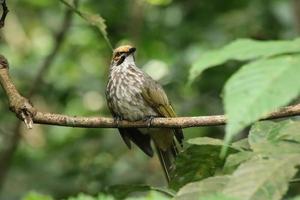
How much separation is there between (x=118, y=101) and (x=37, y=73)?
63.8 inches

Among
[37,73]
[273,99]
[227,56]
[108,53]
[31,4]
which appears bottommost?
[273,99]

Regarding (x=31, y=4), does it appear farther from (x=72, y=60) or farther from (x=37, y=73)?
(x=37, y=73)

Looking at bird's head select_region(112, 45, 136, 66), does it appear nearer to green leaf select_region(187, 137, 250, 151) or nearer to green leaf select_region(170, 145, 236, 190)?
green leaf select_region(170, 145, 236, 190)

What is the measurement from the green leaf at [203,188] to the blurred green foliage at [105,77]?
381cm

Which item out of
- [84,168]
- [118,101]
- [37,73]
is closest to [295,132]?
[118,101]

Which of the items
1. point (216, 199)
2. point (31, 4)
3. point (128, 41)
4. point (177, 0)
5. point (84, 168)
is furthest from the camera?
point (31, 4)

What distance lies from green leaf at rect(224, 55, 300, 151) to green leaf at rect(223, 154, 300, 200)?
269 mm

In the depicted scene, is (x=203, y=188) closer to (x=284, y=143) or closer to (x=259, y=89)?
(x=284, y=143)

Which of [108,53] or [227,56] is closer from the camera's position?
[227,56]

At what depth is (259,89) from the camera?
1.29 meters

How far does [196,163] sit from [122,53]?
2.83 m

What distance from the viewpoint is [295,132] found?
1.77 meters

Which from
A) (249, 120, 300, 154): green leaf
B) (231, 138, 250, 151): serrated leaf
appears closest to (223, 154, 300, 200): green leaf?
(249, 120, 300, 154): green leaf

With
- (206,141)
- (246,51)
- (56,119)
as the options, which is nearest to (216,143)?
(206,141)
